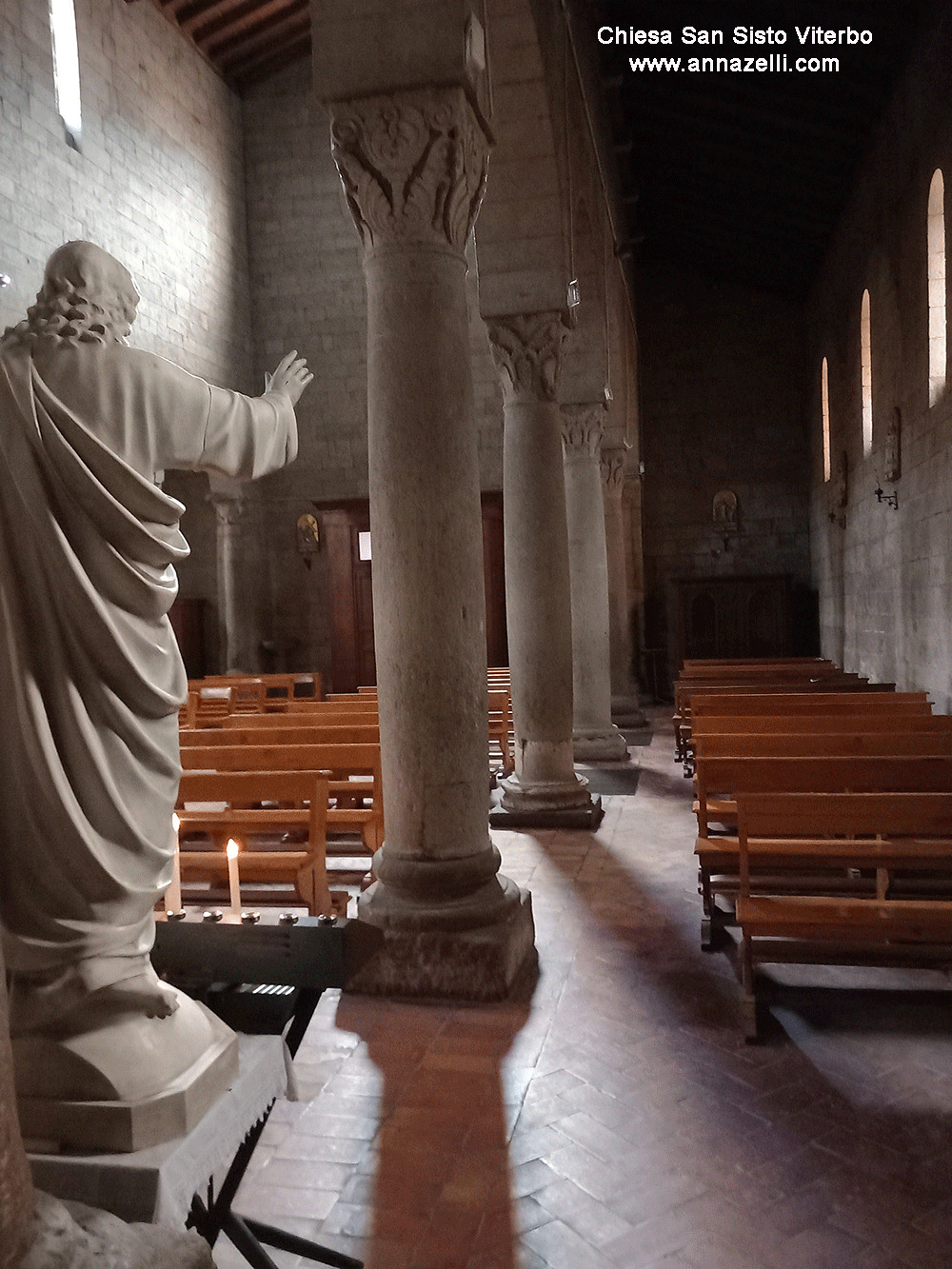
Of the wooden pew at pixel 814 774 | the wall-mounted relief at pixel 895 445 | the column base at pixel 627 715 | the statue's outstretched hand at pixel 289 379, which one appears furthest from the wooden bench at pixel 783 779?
the column base at pixel 627 715

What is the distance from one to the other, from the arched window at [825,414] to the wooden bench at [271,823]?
13018 mm

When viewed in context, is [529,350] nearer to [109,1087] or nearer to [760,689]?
[760,689]

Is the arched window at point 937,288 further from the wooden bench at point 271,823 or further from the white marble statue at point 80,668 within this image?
the white marble statue at point 80,668

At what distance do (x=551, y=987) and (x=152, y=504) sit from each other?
308 cm

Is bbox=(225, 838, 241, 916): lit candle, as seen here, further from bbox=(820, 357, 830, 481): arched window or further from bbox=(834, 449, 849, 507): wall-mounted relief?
bbox=(820, 357, 830, 481): arched window

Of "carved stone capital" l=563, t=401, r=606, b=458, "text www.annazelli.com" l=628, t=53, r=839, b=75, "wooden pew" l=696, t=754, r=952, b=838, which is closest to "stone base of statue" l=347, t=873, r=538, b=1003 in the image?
"wooden pew" l=696, t=754, r=952, b=838

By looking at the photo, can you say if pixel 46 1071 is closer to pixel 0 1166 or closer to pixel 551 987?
pixel 0 1166

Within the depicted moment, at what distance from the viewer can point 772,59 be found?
9.85 meters

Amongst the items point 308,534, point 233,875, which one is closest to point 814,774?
point 233,875

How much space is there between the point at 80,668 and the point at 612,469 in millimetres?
12136

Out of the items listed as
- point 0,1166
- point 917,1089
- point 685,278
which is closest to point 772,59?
point 685,278

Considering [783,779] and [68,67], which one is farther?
[68,67]

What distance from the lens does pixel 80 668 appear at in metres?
1.84

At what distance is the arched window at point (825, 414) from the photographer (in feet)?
51.5
